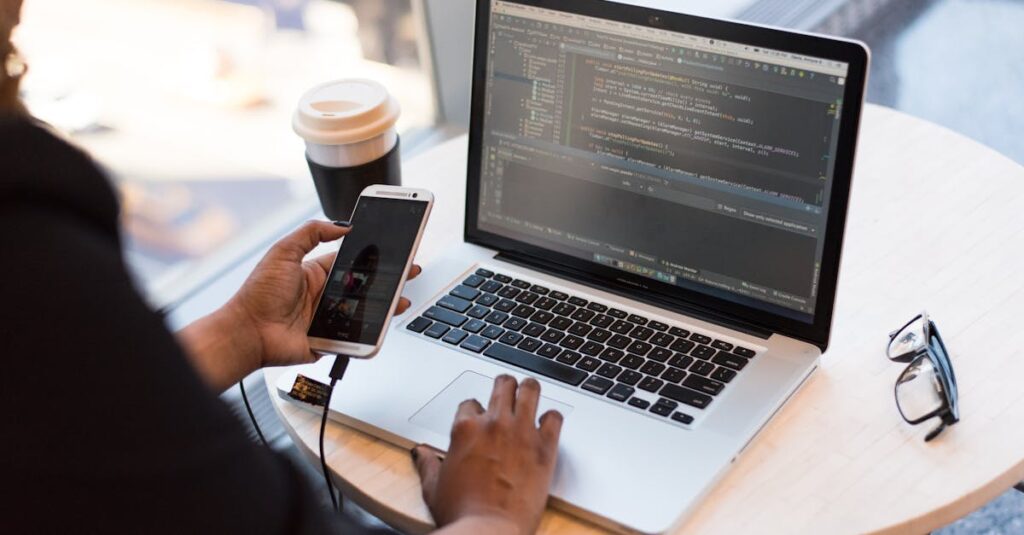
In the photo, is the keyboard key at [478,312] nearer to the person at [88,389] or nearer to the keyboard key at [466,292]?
the keyboard key at [466,292]

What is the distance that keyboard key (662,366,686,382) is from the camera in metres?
1.03

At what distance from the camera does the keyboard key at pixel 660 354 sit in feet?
3.45

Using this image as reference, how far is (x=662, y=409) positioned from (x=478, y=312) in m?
0.26

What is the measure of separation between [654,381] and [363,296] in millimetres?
310

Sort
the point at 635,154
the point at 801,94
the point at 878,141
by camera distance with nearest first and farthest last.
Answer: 1. the point at 801,94
2. the point at 635,154
3. the point at 878,141

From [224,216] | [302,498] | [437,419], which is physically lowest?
[224,216]

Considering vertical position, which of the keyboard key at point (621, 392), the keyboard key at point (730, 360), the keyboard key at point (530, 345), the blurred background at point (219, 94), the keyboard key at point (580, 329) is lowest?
the blurred background at point (219, 94)

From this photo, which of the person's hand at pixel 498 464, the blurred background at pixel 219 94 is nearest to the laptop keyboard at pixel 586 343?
the person's hand at pixel 498 464

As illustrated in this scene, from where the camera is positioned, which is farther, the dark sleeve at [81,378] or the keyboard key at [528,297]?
the keyboard key at [528,297]

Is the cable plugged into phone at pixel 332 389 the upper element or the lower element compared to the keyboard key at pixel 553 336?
lower

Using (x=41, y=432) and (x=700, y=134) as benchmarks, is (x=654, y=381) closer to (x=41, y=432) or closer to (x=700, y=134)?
(x=700, y=134)

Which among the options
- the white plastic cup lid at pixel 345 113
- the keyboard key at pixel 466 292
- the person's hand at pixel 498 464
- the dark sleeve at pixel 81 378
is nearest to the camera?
the dark sleeve at pixel 81 378

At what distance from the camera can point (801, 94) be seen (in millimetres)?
996

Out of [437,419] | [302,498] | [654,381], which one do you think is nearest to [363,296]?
[437,419]
